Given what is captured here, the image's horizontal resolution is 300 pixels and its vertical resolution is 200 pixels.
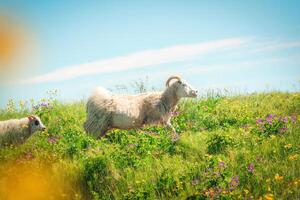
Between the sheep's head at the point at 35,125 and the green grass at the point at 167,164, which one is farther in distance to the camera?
the sheep's head at the point at 35,125

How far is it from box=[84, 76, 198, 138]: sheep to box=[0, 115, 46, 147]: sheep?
1.91m

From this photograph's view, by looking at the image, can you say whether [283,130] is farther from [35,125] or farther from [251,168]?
[35,125]

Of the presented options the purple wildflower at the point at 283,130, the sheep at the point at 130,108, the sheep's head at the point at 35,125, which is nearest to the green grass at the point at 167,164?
the purple wildflower at the point at 283,130

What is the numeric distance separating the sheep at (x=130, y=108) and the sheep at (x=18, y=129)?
191 centimetres

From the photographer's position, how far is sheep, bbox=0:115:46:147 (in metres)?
12.6

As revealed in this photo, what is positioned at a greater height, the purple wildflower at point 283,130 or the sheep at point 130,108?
the sheep at point 130,108

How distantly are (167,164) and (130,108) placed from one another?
148 inches

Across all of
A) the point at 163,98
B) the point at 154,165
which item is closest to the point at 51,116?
the point at 163,98

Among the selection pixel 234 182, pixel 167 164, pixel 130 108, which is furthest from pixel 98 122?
pixel 234 182

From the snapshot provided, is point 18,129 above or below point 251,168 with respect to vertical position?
above

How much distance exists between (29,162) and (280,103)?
918cm

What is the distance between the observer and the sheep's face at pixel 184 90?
1351 cm

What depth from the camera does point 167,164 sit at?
29.1 ft

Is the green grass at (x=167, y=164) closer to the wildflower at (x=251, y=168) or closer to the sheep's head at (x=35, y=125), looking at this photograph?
the wildflower at (x=251, y=168)
